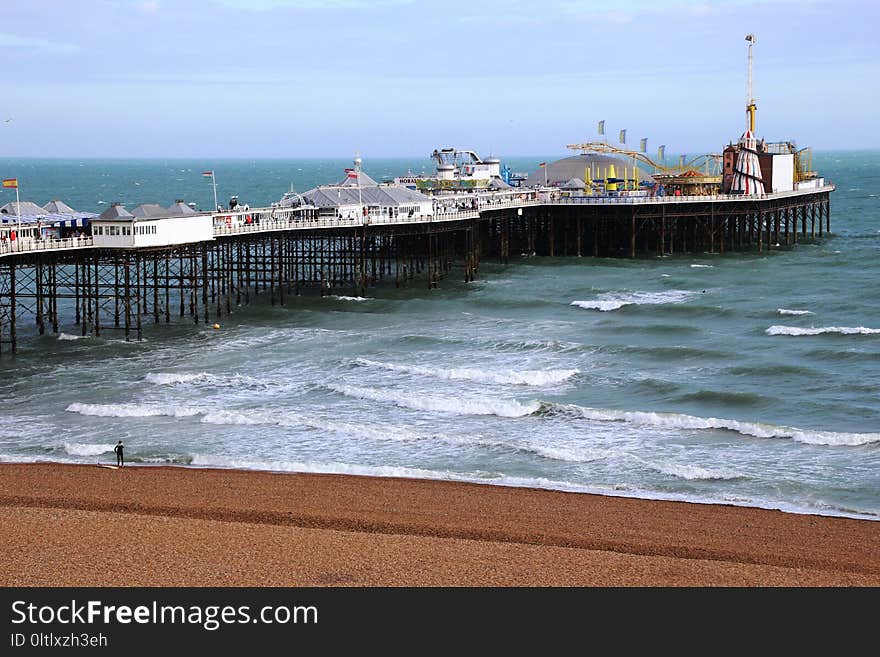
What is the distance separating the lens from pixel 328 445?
31.5m

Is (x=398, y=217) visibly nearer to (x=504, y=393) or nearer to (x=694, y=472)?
(x=504, y=393)

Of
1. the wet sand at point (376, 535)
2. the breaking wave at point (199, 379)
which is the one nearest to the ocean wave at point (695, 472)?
the wet sand at point (376, 535)

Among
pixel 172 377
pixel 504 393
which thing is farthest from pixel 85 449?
pixel 504 393

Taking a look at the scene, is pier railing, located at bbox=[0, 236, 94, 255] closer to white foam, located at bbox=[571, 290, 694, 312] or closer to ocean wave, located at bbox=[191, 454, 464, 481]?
ocean wave, located at bbox=[191, 454, 464, 481]

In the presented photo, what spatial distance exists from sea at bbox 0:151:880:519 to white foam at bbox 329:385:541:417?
0.08 metres

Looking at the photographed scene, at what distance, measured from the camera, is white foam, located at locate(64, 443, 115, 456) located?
3030cm

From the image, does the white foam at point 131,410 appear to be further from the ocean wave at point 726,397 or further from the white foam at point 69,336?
the ocean wave at point 726,397

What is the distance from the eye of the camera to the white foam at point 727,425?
31.2 m

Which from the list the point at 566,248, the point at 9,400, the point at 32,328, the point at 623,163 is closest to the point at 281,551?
the point at 9,400

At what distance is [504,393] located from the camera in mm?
36969

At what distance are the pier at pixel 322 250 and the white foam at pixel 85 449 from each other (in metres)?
13.1

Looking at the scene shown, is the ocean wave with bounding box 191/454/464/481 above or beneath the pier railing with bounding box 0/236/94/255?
beneath

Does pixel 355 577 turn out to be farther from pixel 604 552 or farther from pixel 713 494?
pixel 713 494

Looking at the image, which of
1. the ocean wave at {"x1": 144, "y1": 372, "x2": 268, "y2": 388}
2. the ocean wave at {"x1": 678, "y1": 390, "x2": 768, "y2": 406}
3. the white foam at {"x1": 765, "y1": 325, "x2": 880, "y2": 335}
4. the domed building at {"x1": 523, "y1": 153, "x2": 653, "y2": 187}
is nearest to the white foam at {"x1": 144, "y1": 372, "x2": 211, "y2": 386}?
the ocean wave at {"x1": 144, "y1": 372, "x2": 268, "y2": 388}
